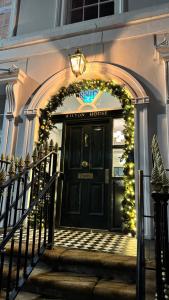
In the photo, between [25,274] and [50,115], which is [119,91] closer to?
[50,115]

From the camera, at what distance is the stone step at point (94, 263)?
253 centimetres

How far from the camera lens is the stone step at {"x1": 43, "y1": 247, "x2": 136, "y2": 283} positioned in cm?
253

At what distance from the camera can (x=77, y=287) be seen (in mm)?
2320

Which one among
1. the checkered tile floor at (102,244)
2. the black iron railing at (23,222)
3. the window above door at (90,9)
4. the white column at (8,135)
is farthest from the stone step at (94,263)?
the window above door at (90,9)

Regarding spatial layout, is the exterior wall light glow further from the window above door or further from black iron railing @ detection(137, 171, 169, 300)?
black iron railing @ detection(137, 171, 169, 300)

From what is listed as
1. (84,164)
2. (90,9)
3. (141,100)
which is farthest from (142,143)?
(90,9)

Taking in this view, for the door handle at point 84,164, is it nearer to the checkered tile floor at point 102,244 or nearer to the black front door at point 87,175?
the black front door at point 87,175

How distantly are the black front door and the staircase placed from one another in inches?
79.1

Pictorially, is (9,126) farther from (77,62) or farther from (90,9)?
(90,9)

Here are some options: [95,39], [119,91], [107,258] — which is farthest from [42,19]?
[107,258]

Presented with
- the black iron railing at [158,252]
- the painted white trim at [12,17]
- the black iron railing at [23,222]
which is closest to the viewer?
the black iron railing at [158,252]

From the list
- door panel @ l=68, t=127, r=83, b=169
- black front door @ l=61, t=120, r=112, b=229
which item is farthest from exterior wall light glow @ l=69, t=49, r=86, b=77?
door panel @ l=68, t=127, r=83, b=169

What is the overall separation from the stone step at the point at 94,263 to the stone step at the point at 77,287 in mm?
76

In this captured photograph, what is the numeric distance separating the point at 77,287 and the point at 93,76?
4.17 m
